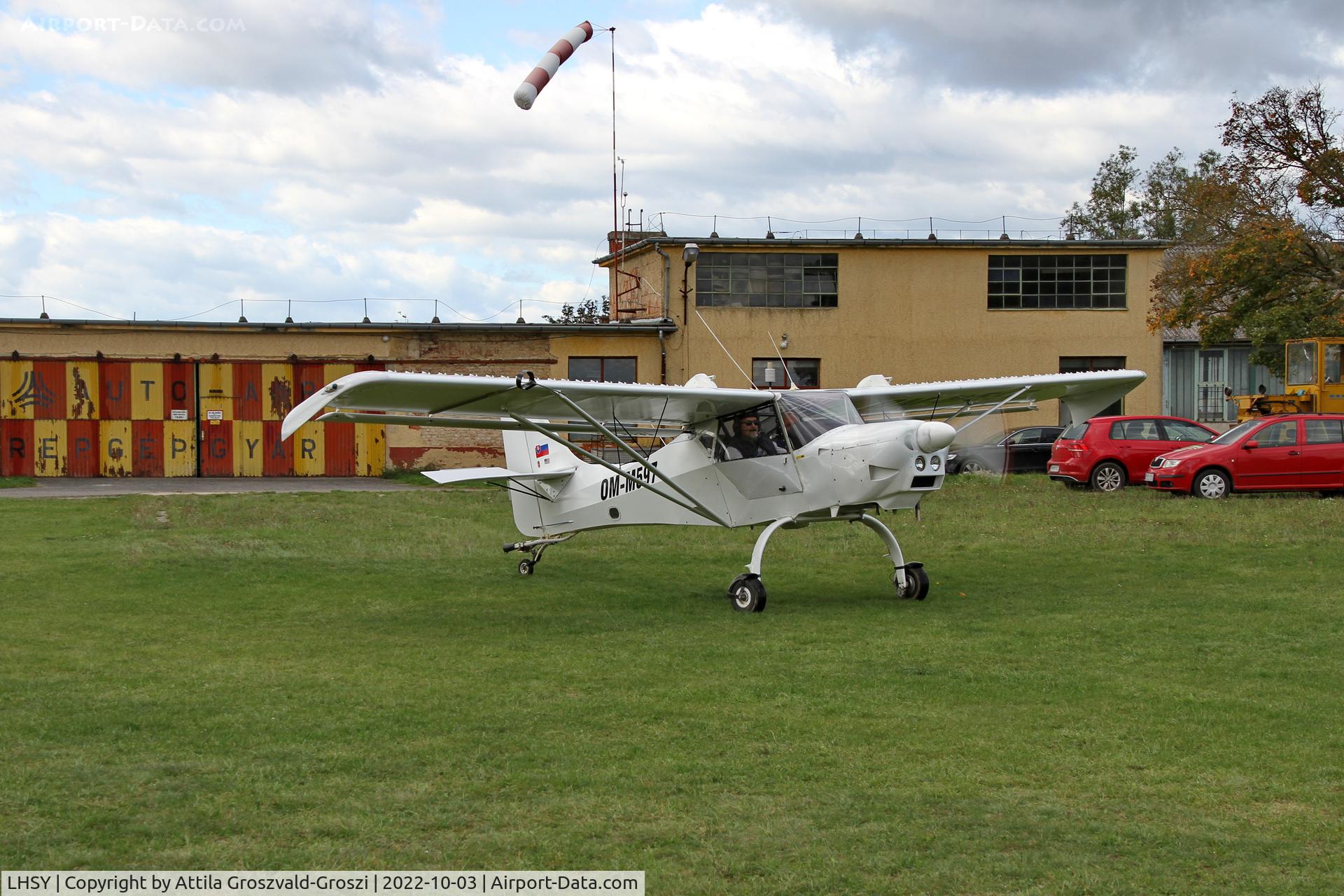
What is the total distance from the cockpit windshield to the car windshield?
1445 centimetres

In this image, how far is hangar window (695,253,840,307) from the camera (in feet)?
118

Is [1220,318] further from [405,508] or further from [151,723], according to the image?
[151,723]

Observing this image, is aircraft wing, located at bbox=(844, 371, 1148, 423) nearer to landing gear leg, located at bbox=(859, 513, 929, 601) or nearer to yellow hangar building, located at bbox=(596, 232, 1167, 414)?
landing gear leg, located at bbox=(859, 513, 929, 601)

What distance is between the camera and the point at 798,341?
1425 inches

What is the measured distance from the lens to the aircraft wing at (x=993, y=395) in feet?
46.3

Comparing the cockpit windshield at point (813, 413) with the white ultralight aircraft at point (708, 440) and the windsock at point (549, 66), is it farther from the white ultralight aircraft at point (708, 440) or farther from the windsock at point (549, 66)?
the windsock at point (549, 66)

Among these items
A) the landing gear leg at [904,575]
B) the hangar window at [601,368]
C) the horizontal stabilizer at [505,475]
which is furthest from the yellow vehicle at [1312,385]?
the horizontal stabilizer at [505,475]

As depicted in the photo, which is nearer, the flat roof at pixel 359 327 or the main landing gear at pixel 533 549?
the main landing gear at pixel 533 549

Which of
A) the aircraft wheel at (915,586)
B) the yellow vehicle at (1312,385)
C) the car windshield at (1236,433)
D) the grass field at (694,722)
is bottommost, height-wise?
the grass field at (694,722)

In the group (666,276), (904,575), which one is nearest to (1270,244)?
(666,276)

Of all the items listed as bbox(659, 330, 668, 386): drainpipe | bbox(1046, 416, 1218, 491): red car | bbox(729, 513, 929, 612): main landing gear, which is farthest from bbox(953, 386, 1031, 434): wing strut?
bbox(659, 330, 668, 386): drainpipe

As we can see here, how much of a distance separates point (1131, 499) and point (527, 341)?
17.0 metres

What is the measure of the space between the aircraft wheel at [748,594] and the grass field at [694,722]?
205 millimetres

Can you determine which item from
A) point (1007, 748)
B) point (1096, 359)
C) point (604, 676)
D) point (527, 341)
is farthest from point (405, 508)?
point (1096, 359)
